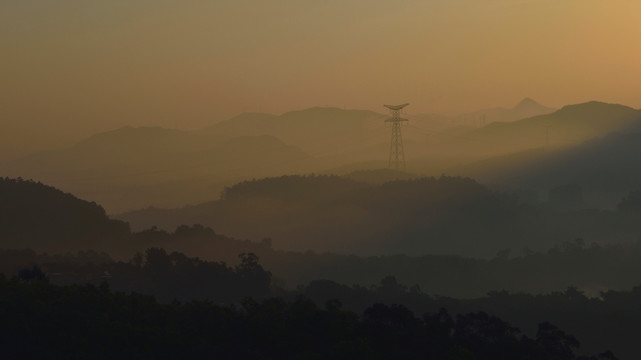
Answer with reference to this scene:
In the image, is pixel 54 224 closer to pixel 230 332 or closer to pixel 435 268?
pixel 435 268

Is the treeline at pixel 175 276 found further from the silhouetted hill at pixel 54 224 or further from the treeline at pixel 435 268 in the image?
the treeline at pixel 435 268

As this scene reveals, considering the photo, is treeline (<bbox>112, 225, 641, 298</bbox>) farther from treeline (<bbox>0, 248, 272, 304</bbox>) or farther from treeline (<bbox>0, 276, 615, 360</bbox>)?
treeline (<bbox>0, 276, 615, 360</bbox>)

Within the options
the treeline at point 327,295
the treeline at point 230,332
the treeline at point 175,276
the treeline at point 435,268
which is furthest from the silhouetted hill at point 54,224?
the treeline at point 230,332

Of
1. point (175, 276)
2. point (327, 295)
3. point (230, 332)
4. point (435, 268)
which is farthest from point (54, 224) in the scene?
point (230, 332)

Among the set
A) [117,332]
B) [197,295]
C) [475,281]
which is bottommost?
[475,281]

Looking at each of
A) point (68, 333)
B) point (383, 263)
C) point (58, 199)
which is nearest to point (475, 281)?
point (383, 263)

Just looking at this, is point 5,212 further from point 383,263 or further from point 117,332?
point 117,332

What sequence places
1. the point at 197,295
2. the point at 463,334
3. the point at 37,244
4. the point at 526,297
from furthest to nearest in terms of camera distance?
1. the point at 37,244
2. the point at 526,297
3. the point at 197,295
4. the point at 463,334
